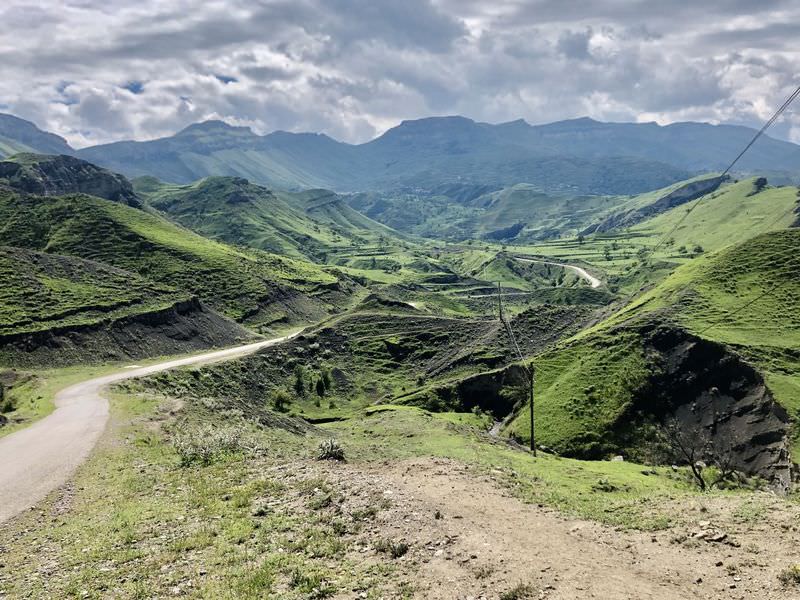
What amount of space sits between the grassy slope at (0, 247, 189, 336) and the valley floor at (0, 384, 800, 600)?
8315 centimetres

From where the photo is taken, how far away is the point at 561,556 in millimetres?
21438

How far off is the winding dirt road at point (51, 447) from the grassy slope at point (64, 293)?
37033 millimetres

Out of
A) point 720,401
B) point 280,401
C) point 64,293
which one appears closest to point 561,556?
point 720,401

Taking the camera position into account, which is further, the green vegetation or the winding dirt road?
the green vegetation

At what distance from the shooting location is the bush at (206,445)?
1558 inches

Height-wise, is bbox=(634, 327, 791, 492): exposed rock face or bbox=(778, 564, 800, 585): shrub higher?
bbox=(778, 564, 800, 585): shrub

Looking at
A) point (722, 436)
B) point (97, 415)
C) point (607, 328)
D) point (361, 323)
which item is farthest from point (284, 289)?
point (722, 436)

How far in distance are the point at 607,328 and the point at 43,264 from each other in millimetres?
120985

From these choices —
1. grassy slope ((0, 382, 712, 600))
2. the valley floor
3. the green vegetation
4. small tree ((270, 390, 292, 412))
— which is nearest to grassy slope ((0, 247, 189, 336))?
the green vegetation

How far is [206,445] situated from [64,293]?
309 ft

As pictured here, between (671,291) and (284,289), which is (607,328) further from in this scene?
(284,289)

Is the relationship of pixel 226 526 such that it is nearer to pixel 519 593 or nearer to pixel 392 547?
pixel 392 547

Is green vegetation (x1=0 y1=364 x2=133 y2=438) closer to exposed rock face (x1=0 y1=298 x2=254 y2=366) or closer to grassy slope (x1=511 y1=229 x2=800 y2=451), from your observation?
exposed rock face (x1=0 y1=298 x2=254 y2=366)

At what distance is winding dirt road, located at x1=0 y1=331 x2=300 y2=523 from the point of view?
3449 cm
